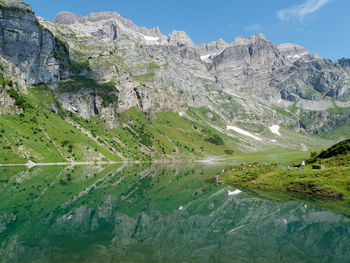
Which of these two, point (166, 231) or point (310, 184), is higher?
point (310, 184)

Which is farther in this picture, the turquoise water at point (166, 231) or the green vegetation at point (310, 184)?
the green vegetation at point (310, 184)

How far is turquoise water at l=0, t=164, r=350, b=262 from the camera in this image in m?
20.0

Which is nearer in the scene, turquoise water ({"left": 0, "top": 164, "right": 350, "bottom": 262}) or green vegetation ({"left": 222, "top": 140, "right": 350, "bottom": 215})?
turquoise water ({"left": 0, "top": 164, "right": 350, "bottom": 262})

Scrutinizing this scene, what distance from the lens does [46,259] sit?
60.7 ft

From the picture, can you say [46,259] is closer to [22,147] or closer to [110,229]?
[110,229]

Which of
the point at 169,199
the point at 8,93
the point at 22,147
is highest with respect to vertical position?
the point at 8,93

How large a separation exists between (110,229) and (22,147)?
4655 inches

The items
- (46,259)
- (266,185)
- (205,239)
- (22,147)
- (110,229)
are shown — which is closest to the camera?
(46,259)

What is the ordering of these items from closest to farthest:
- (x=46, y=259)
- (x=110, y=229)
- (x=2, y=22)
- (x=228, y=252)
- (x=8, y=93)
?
(x=46, y=259), (x=228, y=252), (x=110, y=229), (x=8, y=93), (x=2, y=22)

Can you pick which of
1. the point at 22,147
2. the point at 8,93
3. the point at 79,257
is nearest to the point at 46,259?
the point at 79,257

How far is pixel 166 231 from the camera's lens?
27.5 meters

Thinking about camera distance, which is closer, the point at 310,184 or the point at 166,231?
the point at 166,231

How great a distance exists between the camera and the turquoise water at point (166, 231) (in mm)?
20000

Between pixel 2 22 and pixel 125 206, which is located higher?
pixel 2 22
